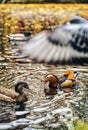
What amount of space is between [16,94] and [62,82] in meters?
0.86

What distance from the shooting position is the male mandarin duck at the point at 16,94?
21.1 feet

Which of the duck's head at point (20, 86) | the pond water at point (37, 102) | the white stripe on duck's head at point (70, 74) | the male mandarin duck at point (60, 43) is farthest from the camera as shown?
the white stripe on duck's head at point (70, 74)

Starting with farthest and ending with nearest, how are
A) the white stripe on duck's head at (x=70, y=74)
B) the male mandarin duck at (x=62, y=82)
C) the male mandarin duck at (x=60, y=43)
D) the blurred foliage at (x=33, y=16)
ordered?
the blurred foliage at (x=33, y=16) < the white stripe on duck's head at (x=70, y=74) < the male mandarin duck at (x=62, y=82) < the male mandarin duck at (x=60, y=43)

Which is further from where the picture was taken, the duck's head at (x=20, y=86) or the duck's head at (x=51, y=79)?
the duck's head at (x=51, y=79)

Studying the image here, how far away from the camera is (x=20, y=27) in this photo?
12180 millimetres

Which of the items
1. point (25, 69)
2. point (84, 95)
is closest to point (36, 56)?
point (84, 95)

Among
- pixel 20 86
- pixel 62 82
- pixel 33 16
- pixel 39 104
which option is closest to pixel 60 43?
pixel 39 104

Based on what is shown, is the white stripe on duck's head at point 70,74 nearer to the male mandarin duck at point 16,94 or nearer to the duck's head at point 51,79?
the duck's head at point 51,79

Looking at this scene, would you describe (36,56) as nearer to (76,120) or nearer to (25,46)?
(25,46)

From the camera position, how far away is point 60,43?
3029 millimetres

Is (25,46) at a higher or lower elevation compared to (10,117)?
higher

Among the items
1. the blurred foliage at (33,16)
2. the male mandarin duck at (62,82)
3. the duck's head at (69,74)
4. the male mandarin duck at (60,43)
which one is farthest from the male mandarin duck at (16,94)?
the blurred foliage at (33,16)

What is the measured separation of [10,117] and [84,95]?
1.13 metres

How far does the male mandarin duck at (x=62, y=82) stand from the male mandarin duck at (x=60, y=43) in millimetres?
3902
